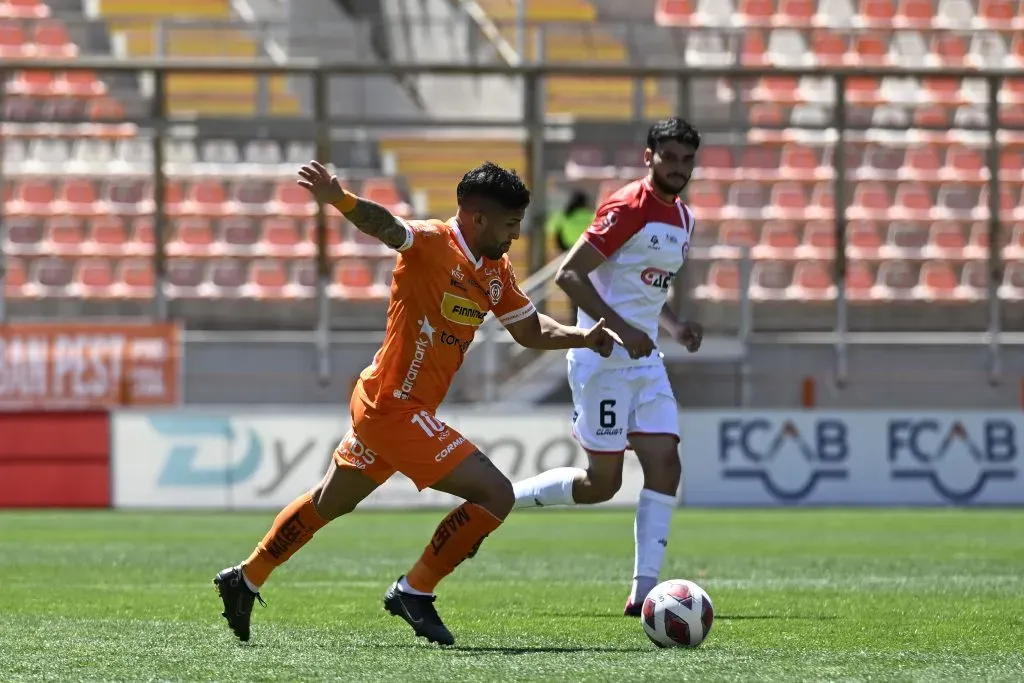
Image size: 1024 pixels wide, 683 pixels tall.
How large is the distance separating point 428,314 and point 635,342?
1.47m

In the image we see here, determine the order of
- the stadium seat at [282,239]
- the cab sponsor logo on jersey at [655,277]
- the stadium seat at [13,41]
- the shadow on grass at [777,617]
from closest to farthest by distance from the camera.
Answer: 1. the shadow on grass at [777,617]
2. the cab sponsor logo on jersey at [655,277]
3. the stadium seat at [282,239]
4. the stadium seat at [13,41]

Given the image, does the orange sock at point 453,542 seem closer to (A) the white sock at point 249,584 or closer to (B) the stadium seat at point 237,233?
(A) the white sock at point 249,584

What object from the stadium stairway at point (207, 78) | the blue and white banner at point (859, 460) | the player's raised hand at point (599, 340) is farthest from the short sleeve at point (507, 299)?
the stadium stairway at point (207, 78)

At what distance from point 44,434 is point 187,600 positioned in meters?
9.13

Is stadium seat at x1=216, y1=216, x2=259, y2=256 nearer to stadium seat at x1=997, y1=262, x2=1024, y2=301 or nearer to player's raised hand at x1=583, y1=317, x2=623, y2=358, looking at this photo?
stadium seat at x1=997, y1=262, x2=1024, y2=301

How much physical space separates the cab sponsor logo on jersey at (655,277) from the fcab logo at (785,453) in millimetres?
9351

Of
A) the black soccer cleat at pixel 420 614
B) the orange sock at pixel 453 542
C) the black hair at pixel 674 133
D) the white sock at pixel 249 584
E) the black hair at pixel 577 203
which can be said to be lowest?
the black soccer cleat at pixel 420 614

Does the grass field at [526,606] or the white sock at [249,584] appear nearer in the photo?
the grass field at [526,606]

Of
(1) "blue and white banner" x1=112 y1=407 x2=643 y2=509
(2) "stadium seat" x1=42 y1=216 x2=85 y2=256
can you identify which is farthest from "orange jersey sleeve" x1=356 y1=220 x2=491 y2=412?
(2) "stadium seat" x1=42 y1=216 x2=85 y2=256

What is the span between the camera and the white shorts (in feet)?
27.9

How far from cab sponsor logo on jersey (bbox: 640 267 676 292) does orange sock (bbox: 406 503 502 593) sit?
2.08 m

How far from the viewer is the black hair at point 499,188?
21.7ft

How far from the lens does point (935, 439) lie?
18.1m

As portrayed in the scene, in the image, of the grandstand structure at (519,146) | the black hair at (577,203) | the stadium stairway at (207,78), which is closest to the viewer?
the black hair at (577,203)
